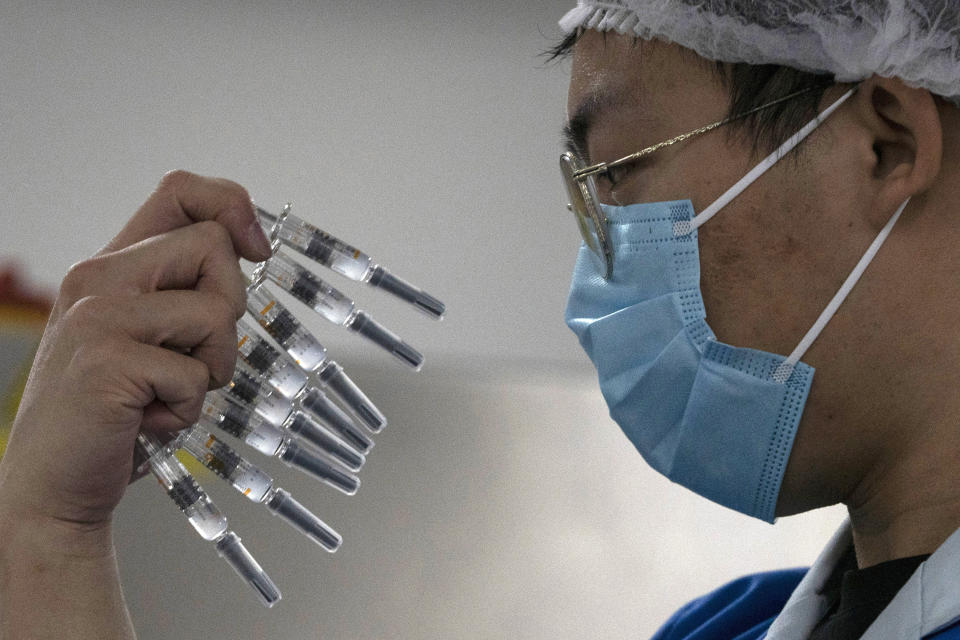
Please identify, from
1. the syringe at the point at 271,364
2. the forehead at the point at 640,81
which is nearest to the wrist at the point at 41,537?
the syringe at the point at 271,364

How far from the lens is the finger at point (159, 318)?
844 mm

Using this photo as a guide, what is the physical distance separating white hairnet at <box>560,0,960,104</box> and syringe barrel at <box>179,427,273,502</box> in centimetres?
61

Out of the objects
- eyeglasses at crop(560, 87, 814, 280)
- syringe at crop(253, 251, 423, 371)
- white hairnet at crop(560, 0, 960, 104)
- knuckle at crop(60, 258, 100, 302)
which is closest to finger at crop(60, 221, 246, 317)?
knuckle at crop(60, 258, 100, 302)

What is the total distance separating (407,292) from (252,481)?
26 centimetres

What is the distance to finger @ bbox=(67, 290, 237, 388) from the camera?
33.2 inches

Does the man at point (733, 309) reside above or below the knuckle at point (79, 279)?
above

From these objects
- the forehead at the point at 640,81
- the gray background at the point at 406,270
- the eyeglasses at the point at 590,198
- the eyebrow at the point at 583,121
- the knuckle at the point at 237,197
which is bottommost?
the gray background at the point at 406,270

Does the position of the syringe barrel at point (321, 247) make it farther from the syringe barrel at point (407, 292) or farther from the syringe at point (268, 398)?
the syringe at point (268, 398)

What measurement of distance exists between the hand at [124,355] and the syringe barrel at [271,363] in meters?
0.08

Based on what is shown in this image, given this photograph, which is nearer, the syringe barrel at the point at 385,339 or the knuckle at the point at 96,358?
the knuckle at the point at 96,358

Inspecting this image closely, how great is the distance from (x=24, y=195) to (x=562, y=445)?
1.44 meters

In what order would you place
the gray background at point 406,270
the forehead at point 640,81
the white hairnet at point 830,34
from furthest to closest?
1. the gray background at point 406,270
2. the forehead at point 640,81
3. the white hairnet at point 830,34

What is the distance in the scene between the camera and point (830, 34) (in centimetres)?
81

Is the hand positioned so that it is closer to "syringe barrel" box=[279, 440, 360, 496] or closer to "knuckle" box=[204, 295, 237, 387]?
"knuckle" box=[204, 295, 237, 387]
